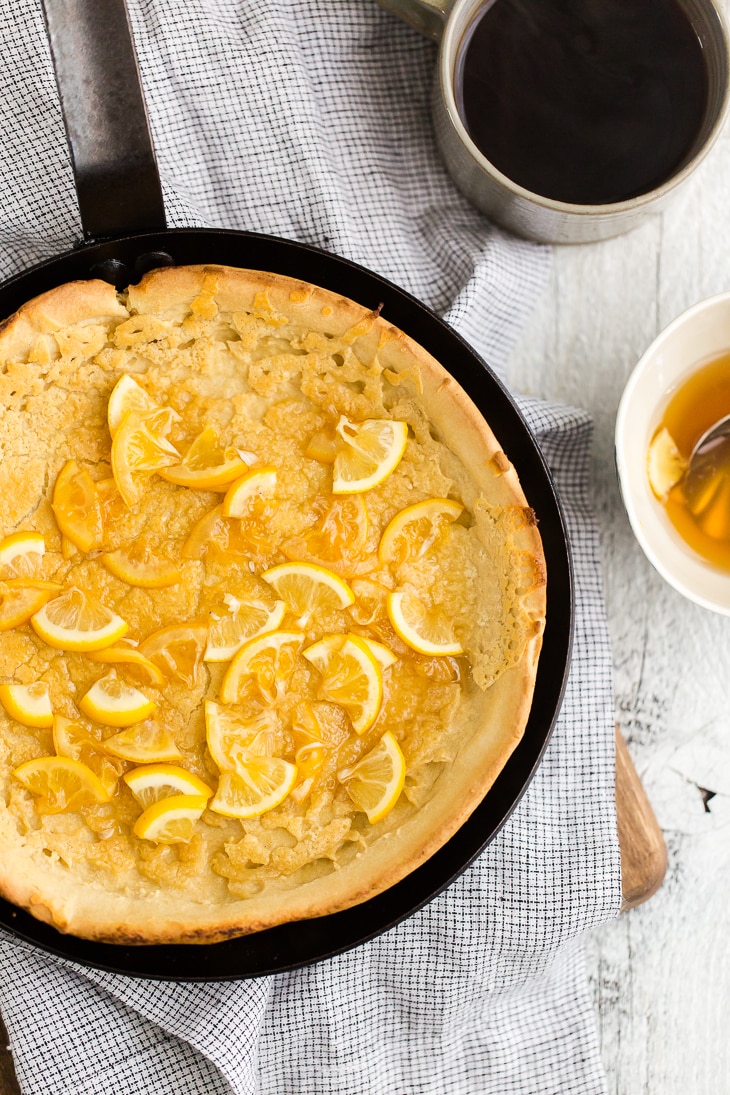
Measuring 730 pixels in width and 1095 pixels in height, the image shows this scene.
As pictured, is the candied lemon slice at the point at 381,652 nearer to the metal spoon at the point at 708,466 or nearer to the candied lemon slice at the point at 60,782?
the candied lemon slice at the point at 60,782

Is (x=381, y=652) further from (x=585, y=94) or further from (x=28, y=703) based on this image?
(x=585, y=94)

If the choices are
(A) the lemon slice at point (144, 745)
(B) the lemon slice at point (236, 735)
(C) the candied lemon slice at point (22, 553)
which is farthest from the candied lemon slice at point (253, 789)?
(C) the candied lemon slice at point (22, 553)

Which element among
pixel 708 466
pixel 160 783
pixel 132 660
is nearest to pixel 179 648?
pixel 132 660

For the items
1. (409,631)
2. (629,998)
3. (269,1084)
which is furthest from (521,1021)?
(409,631)

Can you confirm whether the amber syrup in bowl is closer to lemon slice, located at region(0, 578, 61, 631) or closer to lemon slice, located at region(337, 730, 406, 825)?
lemon slice, located at region(337, 730, 406, 825)

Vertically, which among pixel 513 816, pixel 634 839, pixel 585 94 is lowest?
pixel 634 839

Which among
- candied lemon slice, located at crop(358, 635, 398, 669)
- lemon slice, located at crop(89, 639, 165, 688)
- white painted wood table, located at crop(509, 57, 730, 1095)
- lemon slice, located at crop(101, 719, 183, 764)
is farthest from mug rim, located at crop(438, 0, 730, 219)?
lemon slice, located at crop(101, 719, 183, 764)
